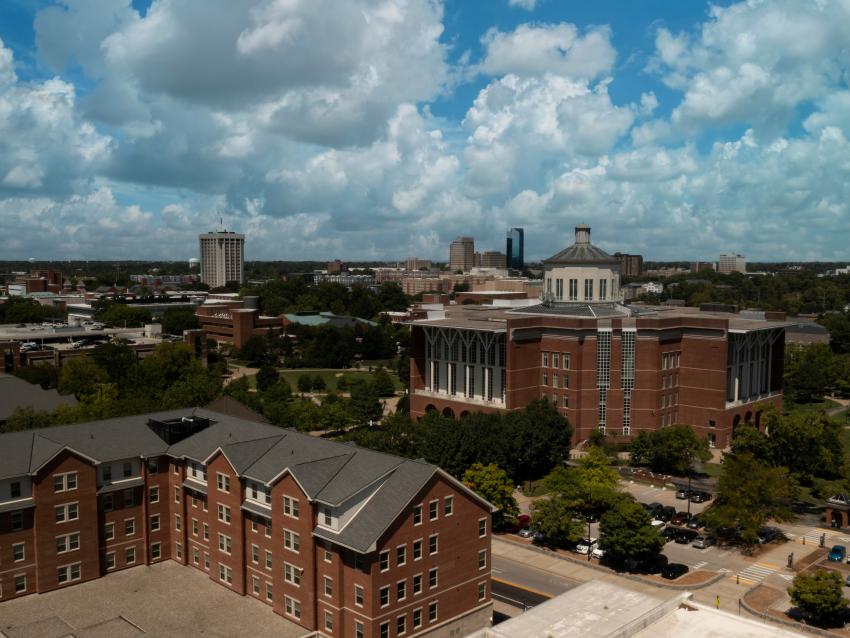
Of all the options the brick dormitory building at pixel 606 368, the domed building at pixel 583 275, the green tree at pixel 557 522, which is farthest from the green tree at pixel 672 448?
the domed building at pixel 583 275

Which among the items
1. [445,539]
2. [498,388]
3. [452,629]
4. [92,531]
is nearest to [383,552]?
[445,539]

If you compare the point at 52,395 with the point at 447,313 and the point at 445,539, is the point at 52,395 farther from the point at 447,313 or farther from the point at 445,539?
the point at 445,539

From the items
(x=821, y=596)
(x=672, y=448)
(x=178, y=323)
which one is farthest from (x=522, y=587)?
(x=178, y=323)

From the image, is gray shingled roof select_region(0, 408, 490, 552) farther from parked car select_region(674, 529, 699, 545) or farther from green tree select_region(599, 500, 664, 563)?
parked car select_region(674, 529, 699, 545)

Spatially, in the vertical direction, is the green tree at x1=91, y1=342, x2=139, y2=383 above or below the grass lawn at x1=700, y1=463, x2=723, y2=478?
above

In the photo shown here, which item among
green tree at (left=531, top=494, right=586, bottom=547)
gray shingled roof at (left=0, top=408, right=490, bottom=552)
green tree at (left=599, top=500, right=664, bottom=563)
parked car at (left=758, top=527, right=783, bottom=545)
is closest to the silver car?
parked car at (left=758, top=527, right=783, bottom=545)
